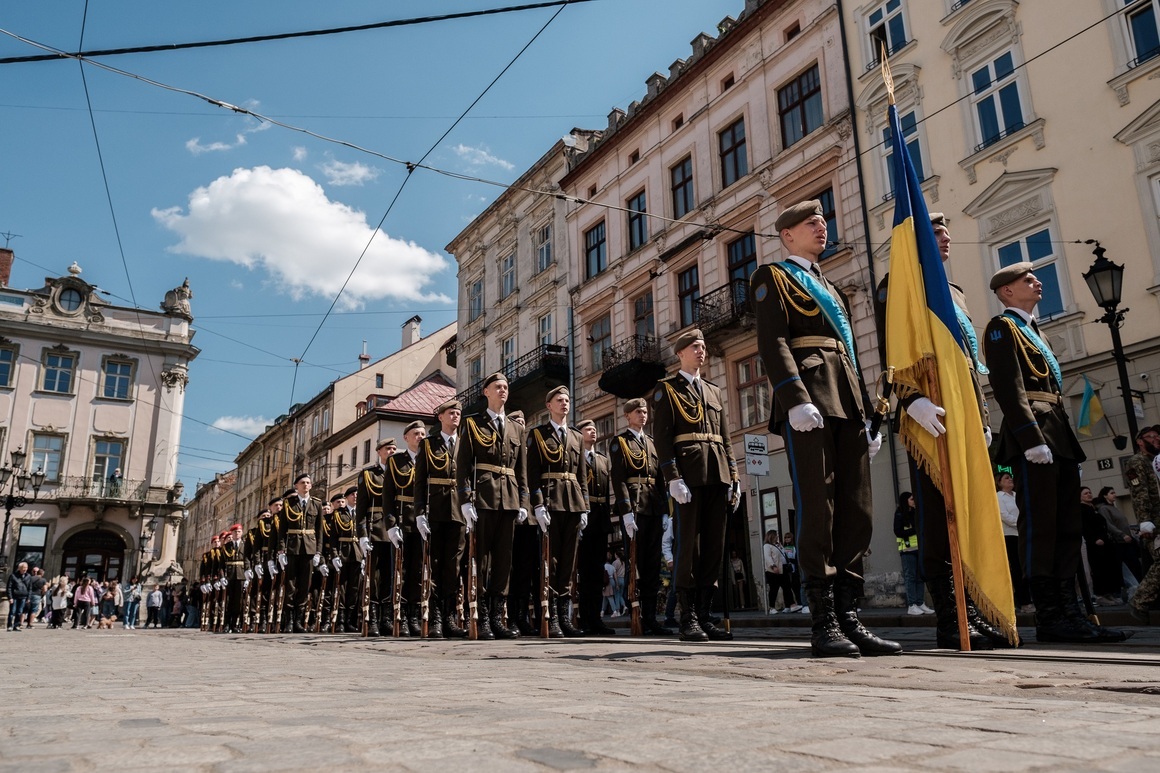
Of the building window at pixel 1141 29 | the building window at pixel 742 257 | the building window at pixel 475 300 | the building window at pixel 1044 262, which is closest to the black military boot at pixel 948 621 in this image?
the building window at pixel 1044 262

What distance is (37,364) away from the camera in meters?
42.9

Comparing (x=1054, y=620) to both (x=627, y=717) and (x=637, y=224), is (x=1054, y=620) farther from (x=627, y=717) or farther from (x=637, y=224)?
(x=637, y=224)

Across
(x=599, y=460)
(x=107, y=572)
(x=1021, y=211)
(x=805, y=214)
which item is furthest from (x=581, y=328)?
(x=107, y=572)

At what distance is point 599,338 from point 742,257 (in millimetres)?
7013

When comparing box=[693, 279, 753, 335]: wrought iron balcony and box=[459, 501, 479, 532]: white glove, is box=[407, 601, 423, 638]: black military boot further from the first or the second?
box=[693, 279, 753, 335]: wrought iron balcony

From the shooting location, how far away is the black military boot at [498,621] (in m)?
8.87

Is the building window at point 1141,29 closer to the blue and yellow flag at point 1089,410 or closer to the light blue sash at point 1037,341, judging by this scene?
the blue and yellow flag at point 1089,410

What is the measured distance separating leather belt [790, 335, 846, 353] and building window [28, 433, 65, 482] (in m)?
45.1

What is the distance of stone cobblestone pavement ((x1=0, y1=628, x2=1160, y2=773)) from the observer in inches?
68.8

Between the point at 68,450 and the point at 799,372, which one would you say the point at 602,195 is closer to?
the point at 799,372

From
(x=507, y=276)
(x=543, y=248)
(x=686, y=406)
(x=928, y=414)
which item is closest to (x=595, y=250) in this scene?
(x=543, y=248)

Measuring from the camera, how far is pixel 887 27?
19.7m

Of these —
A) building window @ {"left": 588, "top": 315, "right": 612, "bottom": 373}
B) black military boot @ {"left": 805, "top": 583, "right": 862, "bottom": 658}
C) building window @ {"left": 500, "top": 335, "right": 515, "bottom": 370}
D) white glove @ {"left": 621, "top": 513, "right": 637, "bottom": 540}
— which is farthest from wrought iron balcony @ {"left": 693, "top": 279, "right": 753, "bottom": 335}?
black military boot @ {"left": 805, "top": 583, "right": 862, "bottom": 658}

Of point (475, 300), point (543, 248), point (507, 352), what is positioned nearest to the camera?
point (543, 248)
